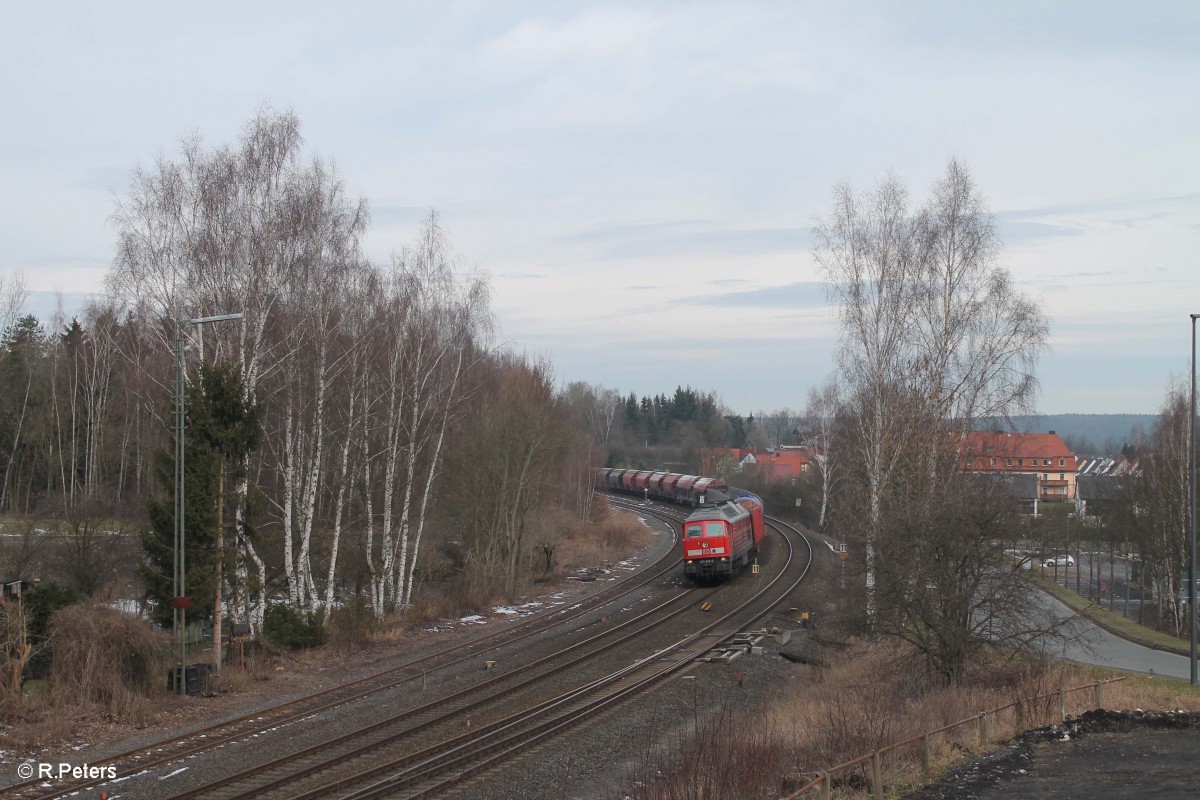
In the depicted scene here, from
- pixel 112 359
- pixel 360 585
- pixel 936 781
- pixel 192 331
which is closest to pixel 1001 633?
pixel 936 781

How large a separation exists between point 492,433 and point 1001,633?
19.7 meters

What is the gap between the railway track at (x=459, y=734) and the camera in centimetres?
1208

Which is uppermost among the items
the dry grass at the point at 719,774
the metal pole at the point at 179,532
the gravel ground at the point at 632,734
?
the metal pole at the point at 179,532

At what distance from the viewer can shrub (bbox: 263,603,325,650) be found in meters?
20.9

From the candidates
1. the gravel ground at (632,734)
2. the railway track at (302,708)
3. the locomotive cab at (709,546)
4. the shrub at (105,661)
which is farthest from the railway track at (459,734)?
the locomotive cab at (709,546)

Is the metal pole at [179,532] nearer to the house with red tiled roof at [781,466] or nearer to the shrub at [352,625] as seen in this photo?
the shrub at [352,625]

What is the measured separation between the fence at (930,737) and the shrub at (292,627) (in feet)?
45.7

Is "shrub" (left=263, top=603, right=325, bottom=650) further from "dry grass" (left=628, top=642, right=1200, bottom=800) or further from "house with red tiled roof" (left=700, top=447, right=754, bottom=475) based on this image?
"house with red tiled roof" (left=700, top=447, right=754, bottom=475)

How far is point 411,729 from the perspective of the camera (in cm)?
1497

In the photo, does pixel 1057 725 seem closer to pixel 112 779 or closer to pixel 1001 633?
pixel 1001 633

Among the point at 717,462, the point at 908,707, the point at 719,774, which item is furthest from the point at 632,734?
the point at 717,462

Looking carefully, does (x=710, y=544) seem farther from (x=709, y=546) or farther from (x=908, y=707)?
(x=908, y=707)

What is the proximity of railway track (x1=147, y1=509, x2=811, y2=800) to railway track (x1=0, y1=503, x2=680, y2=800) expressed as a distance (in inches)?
62.3

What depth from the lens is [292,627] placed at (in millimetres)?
21125
